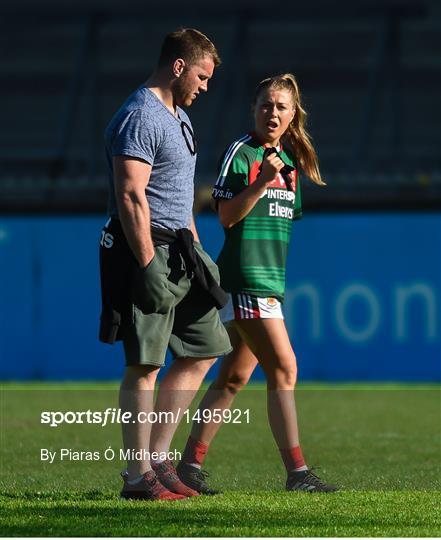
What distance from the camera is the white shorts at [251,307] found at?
242 inches

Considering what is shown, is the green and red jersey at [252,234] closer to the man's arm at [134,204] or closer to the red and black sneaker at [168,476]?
the man's arm at [134,204]

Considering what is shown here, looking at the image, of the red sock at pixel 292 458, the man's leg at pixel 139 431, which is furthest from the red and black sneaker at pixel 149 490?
the red sock at pixel 292 458

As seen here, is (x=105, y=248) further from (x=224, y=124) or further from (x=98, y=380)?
(x=224, y=124)

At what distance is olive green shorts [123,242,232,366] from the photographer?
18.3 ft

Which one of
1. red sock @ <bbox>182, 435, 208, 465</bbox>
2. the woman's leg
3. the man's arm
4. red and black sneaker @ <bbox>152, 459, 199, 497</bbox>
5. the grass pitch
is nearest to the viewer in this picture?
the grass pitch

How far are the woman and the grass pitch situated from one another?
0.26 meters

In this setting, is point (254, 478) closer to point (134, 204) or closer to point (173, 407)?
point (173, 407)

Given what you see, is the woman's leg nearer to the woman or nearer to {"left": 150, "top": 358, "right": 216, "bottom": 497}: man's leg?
the woman

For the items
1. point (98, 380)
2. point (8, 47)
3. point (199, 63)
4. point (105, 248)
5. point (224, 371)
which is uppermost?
point (8, 47)

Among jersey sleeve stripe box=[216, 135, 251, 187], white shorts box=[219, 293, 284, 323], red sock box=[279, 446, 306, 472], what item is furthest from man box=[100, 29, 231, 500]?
red sock box=[279, 446, 306, 472]

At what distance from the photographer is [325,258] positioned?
14984 mm

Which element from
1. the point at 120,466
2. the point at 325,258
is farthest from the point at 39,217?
the point at 120,466

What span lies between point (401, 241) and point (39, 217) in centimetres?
404

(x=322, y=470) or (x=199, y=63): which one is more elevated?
(x=199, y=63)
